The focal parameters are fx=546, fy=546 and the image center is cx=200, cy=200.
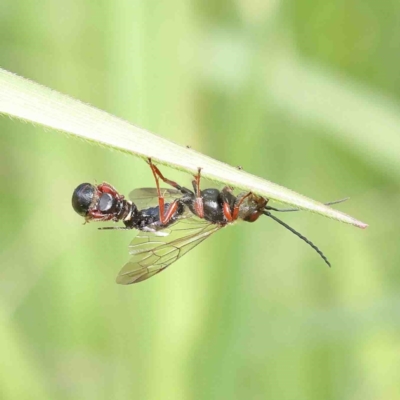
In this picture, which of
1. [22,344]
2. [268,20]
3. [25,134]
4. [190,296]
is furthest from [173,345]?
[268,20]

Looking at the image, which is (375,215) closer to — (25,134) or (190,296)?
(190,296)

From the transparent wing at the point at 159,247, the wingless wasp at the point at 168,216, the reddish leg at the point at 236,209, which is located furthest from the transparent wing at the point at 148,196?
the reddish leg at the point at 236,209

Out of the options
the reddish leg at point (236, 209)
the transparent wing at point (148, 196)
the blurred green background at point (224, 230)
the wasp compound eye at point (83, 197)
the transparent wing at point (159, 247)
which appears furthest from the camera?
the blurred green background at point (224, 230)

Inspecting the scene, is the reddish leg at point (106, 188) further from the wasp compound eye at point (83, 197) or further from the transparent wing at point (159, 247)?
the transparent wing at point (159, 247)

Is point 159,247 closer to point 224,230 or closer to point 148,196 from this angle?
point 148,196

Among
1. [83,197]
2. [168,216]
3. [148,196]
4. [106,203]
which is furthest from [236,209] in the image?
[83,197]

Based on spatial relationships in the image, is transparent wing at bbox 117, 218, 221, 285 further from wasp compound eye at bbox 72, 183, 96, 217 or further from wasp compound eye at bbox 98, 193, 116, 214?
wasp compound eye at bbox 72, 183, 96, 217

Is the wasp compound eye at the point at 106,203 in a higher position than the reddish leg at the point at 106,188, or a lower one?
lower

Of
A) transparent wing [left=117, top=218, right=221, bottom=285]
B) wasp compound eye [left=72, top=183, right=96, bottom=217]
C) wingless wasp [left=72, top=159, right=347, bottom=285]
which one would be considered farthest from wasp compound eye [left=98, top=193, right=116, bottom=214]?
transparent wing [left=117, top=218, right=221, bottom=285]
